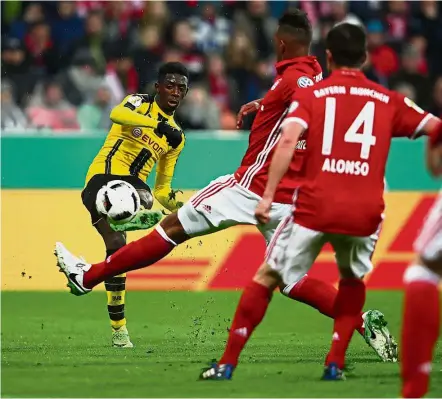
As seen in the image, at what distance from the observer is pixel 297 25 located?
8.23 metres

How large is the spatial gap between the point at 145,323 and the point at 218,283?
260 centimetres

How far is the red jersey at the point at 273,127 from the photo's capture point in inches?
316

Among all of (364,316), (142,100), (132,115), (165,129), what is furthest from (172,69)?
(364,316)

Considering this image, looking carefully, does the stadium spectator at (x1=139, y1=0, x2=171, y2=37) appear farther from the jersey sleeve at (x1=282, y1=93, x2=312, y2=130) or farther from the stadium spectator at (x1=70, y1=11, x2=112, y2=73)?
the jersey sleeve at (x1=282, y1=93, x2=312, y2=130)

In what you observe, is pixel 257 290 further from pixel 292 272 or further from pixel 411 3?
pixel 411 3

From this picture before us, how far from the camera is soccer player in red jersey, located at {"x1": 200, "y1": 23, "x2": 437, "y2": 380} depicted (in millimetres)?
6746

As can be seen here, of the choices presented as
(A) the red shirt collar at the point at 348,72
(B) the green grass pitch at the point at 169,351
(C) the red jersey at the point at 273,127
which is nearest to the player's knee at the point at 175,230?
(C) the red jersey at the point at 273,127

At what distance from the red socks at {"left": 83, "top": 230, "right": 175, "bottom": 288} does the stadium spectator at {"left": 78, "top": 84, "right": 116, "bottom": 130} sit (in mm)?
6042

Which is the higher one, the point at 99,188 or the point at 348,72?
the point at 348,72

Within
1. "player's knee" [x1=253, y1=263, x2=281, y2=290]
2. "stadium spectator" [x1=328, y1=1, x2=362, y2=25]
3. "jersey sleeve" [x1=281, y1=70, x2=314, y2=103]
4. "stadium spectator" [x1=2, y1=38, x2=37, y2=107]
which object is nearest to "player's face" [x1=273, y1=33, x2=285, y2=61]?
"jersey sleeve" [x1=281, y1=70, x2=314, y2=103]

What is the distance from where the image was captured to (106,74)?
1544cm

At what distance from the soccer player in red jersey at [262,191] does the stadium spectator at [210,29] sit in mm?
8082

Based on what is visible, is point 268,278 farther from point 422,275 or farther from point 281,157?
point 422,275

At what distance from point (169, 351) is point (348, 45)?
289 cm
